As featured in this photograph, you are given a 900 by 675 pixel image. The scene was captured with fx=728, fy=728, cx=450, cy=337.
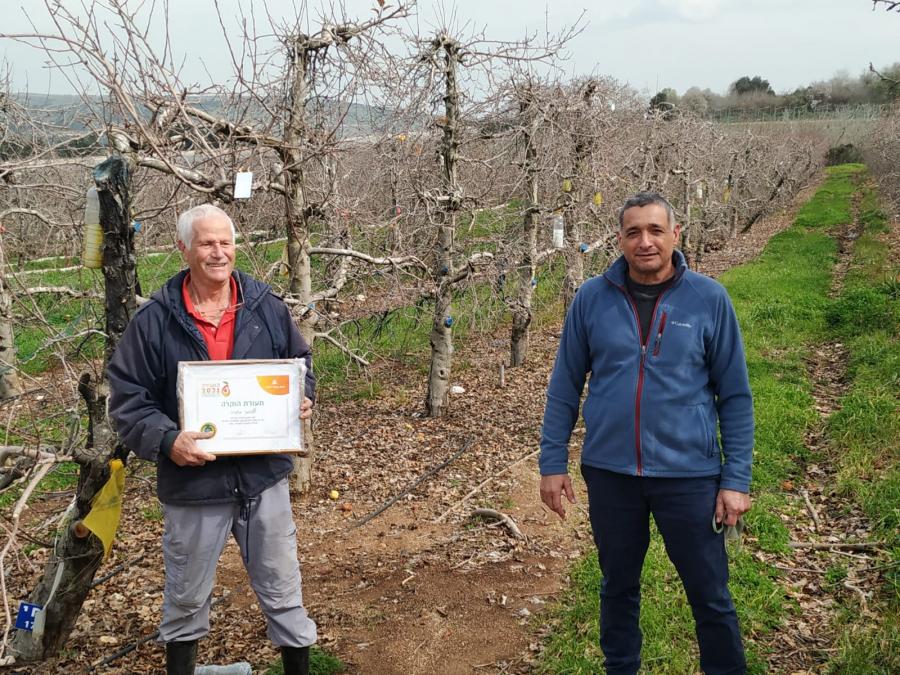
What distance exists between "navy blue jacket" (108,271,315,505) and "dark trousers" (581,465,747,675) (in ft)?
4.37

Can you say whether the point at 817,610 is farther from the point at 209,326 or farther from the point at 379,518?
the point at 209,326

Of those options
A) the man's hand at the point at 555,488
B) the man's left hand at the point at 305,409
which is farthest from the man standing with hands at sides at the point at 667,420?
the man's left hand at the point at 305,409

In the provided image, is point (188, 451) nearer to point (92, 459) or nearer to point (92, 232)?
point (92, 459)

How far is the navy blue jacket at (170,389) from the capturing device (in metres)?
2.72

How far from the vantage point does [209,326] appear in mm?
2875

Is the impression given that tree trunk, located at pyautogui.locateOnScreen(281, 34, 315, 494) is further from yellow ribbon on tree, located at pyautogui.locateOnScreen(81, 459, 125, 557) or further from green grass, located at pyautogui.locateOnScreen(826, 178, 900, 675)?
green grass, located at pyautogui.locateOnScreen(826, 178, 900, 675)

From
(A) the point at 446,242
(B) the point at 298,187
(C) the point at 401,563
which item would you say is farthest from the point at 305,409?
(A) the point at 446,242

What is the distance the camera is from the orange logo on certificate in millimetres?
2846

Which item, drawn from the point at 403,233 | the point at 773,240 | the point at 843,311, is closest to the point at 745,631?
the point at 403,233

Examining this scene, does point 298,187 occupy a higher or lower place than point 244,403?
higher

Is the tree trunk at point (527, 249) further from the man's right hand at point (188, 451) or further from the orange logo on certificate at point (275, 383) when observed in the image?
the man's right hand at point (188, 451)

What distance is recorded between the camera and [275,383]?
2869 millimetres

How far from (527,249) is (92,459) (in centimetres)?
667

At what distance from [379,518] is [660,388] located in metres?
3.49
